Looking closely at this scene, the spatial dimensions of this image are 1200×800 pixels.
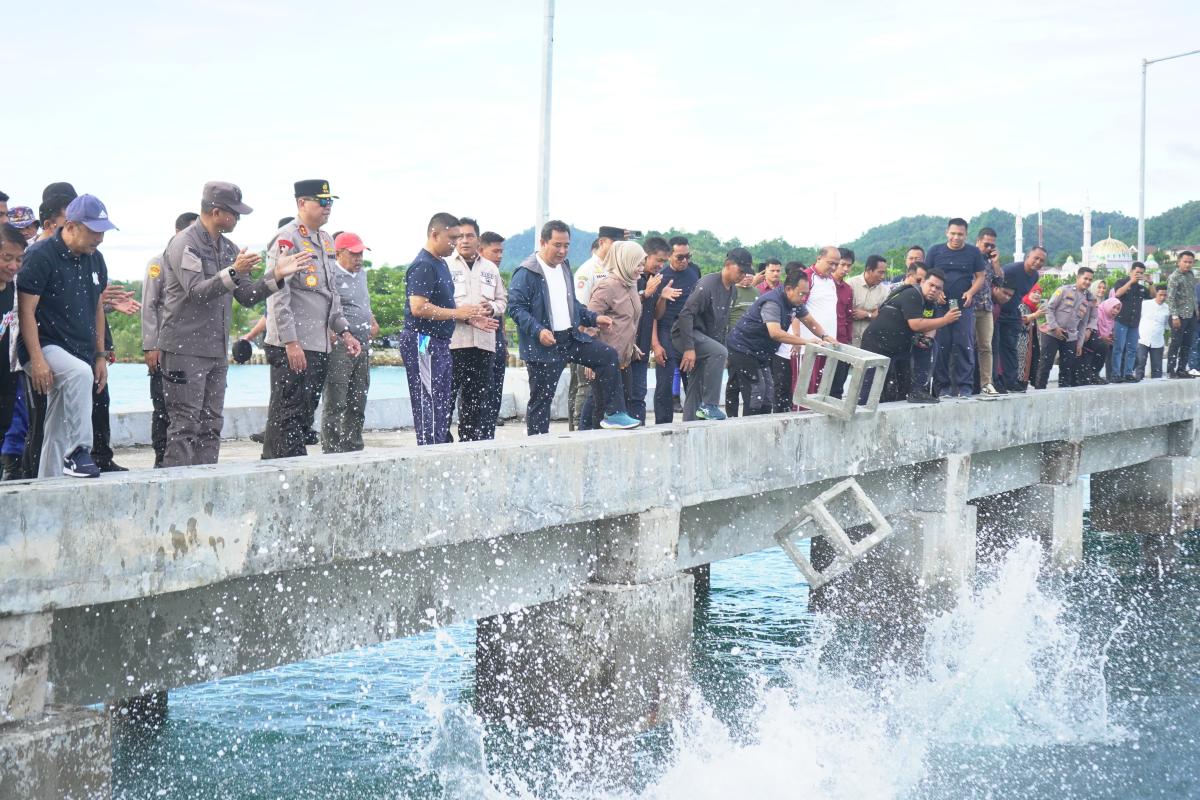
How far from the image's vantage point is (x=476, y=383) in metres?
8.55

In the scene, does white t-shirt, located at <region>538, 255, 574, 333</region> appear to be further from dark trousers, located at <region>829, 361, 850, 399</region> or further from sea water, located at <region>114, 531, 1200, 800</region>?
sea water, located at <region>114, 531, 1200, 800</region>

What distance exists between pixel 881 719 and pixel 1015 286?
19.9 feet

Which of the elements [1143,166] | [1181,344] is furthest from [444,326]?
[1143,166]

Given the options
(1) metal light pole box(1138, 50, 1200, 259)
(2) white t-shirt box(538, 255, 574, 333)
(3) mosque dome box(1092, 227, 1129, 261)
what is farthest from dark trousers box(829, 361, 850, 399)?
(3) mosque dome box(1092, 227, 1129, 261)

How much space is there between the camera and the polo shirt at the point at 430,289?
26.6 feet

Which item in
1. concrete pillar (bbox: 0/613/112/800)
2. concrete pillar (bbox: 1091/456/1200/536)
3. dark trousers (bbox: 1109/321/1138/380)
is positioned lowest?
concrete pillar (bbox: 1091/456/1200/536)

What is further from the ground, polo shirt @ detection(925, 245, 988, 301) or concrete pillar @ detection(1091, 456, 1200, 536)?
polo shirt @ detection(925, 245, 988, 301)

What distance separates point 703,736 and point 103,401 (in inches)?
159

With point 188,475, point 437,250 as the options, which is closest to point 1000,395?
point 437,250

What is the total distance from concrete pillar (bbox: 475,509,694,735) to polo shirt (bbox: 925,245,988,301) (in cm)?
580

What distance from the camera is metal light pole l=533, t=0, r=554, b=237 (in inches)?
623

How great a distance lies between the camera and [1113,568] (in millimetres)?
15719

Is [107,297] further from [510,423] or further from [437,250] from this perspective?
[510,423]

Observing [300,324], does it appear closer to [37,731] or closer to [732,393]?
[37,731]
